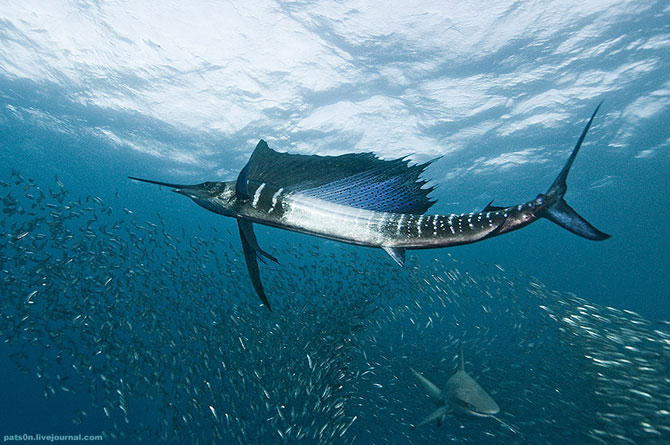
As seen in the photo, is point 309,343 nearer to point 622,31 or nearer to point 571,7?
point 571,7

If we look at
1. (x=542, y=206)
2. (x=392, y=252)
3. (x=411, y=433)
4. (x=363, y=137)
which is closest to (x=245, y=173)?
(x=392, y=252)

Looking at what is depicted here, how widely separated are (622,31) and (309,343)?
14421 millimetres

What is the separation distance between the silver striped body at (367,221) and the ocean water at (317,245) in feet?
20.7

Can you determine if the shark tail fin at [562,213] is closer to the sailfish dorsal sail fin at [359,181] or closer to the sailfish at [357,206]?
the sailfish at [357,206]

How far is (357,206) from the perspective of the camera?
4.00 feet

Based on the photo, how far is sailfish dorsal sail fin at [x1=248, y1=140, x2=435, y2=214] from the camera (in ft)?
4.07

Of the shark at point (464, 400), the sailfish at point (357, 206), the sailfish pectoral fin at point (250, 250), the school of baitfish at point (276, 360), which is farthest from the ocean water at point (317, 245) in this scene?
the sailfish at point (357, 206)

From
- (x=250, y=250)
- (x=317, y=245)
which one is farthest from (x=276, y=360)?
(x=317, y=245)

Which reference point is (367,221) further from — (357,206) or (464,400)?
(464,400)

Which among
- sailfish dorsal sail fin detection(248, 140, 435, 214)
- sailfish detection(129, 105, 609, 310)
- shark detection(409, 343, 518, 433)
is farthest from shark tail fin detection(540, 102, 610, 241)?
shark detection(409, 343, 518, 433)

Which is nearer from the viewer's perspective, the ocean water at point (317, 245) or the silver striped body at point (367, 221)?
the silver striped body at point (367, 221)

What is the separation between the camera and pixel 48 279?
676 centimetres

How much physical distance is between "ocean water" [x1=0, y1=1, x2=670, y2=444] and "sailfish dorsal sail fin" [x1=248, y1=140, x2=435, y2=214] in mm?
6290

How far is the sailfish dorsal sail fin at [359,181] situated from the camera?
4.07ft
